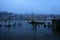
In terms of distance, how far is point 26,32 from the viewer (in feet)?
11.9

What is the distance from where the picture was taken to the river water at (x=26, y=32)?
3295 mm

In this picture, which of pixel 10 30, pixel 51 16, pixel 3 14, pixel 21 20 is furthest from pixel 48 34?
pixel 3 14

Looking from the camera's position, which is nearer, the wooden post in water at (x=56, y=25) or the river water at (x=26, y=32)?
the river water at (x=26, y=32)

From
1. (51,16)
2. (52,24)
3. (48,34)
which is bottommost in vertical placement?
(48,34)

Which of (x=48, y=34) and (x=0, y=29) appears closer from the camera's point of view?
(x=48, y=34)

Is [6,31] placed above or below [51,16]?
below

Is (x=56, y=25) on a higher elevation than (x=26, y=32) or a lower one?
higher

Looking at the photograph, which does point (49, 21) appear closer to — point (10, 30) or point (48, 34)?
point (48, 34)

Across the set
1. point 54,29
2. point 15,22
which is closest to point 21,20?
point 15,22

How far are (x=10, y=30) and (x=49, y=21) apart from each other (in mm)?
1152

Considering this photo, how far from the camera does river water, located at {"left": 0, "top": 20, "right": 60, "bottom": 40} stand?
3295mm

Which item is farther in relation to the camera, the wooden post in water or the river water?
the wooden post in water

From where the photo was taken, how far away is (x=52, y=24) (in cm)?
367

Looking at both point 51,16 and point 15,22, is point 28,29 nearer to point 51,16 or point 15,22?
point 15,22
